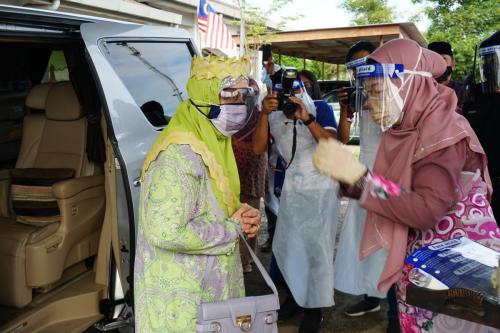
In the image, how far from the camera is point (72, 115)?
3.11m

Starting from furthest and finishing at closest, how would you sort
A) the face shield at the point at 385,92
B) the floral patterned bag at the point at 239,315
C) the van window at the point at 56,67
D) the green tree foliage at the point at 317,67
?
the green tree foliage at the point at 317,67
the van window at the point at 56,67
the face shield at the point at 385,92
the floral patterned bag at the point at 239,315

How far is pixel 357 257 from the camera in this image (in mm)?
3010

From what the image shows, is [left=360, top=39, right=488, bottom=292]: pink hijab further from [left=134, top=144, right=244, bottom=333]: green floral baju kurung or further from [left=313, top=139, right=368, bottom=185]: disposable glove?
[left=134, top=144, right=244, bottom=333]: green floral baju kurung

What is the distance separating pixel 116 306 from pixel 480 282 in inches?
84.1

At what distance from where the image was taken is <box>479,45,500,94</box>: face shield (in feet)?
8.68

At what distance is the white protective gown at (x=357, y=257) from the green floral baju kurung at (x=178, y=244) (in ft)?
Result: 4.56

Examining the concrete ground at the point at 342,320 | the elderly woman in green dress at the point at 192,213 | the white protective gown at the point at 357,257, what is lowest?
the concrete ground at the point at 342,320

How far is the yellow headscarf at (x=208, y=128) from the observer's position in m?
1.81

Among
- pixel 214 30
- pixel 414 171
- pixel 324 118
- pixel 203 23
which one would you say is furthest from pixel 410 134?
pixel 203 23

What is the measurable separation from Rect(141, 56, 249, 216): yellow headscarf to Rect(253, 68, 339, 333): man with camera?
1026 mm

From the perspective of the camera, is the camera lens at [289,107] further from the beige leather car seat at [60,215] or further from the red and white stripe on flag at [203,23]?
the red and white stripe on flag at [203,23]

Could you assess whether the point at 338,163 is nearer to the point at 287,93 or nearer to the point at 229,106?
the point at 229,106

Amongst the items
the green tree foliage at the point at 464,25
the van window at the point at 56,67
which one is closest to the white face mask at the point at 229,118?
the van window at the point at 56,67

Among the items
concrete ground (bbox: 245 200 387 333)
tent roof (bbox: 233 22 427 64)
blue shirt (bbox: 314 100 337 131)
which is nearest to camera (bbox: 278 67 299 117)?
blue shirt (bbox: 314 100 337 131)
